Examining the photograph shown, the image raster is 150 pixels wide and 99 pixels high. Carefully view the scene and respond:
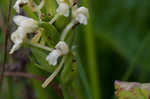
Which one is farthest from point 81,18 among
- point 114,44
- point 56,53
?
point 114,44

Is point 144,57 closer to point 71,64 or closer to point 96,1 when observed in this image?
point 96,1

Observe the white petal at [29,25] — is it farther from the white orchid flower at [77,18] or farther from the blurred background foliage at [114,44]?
the blurred background foliage at [114,44]

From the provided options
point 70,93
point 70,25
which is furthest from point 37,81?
point 70,25

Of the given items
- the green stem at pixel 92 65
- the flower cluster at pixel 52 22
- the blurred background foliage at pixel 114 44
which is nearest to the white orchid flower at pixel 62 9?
the flower cluster at pixel 52 22

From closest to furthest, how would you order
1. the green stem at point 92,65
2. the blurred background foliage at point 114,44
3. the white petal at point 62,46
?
the white petal at point 62,46 → the green stem at point 92,65 → the blurred background foliage at point 114,44

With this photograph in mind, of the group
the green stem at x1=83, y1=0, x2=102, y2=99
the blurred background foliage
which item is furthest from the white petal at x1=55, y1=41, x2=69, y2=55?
the blurred background foliage
